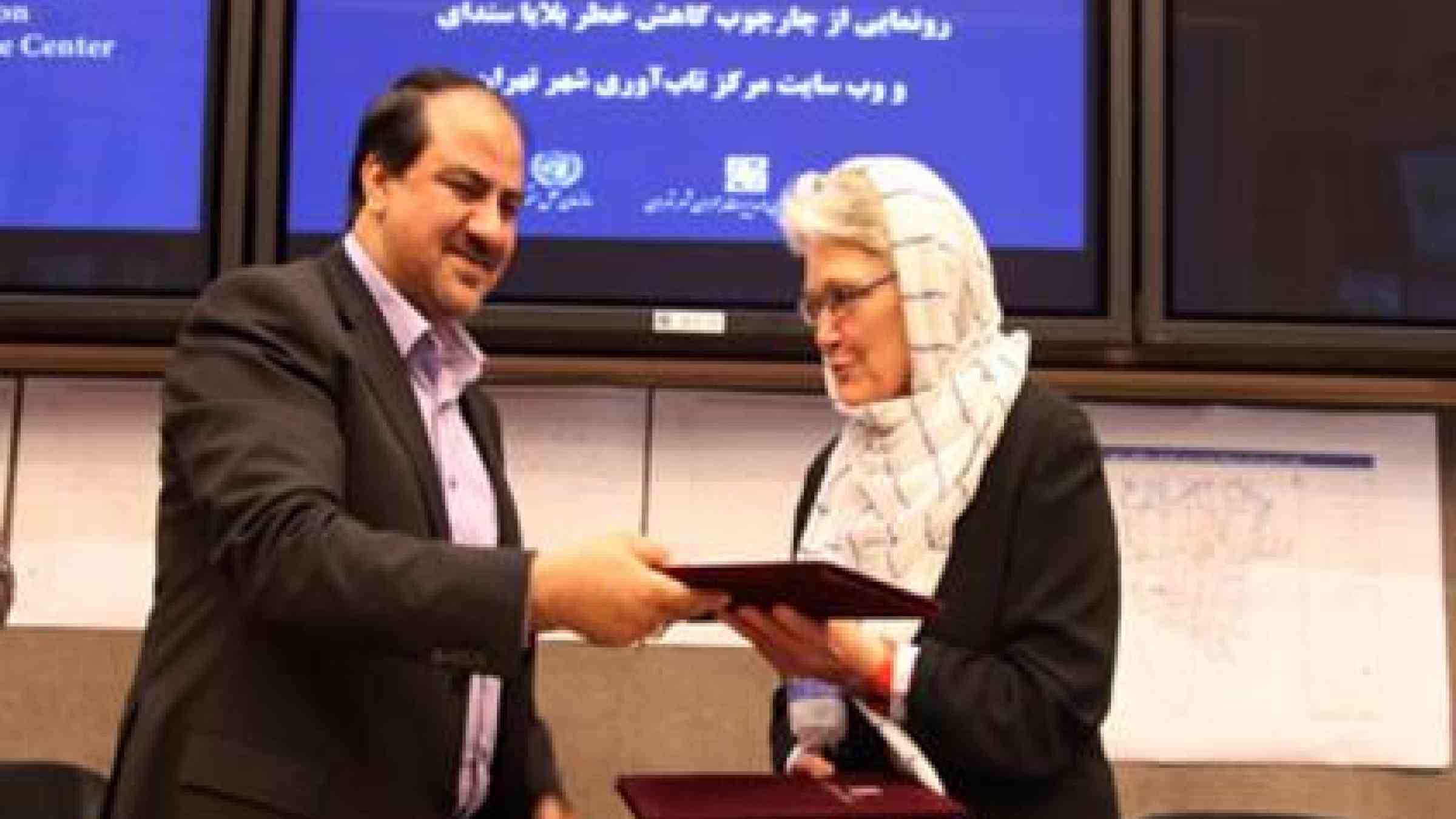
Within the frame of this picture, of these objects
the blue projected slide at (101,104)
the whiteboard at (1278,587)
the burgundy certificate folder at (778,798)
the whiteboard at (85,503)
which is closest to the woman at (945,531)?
the burgundy certificate folder at (778,798)

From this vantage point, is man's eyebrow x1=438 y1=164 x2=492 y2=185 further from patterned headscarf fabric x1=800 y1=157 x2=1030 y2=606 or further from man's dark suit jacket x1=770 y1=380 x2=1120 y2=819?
man's dark suit jacket x1=770 y1=380 x2=1120 y2=819

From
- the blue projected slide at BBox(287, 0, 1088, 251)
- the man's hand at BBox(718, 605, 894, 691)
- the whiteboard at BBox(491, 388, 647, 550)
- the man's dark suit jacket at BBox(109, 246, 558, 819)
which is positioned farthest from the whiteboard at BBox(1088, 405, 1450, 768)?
the man's dark suit jacket at BBox(109, 246, 558, 819)

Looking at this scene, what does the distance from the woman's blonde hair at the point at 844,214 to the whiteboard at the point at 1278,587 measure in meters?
0.99

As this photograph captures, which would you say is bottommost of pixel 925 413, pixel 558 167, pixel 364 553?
pixel 364 553

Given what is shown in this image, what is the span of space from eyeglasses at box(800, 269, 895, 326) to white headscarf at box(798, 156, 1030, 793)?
0.03 m

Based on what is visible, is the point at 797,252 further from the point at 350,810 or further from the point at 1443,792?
the point at 1443,792

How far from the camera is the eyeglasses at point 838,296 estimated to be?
177 centimetres

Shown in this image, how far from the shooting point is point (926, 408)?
1729mm

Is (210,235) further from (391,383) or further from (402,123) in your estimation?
(391,383)

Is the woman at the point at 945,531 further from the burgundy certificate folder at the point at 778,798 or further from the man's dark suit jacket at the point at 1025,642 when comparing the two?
the burgundy certificate folder at the point at 778,798

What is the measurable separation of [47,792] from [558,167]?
3.90 feet

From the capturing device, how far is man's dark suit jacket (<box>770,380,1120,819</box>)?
1.56 metres

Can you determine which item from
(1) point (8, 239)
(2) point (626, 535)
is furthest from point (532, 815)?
(1) point (8, 239)

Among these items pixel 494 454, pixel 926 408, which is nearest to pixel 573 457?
pixel 494 454
